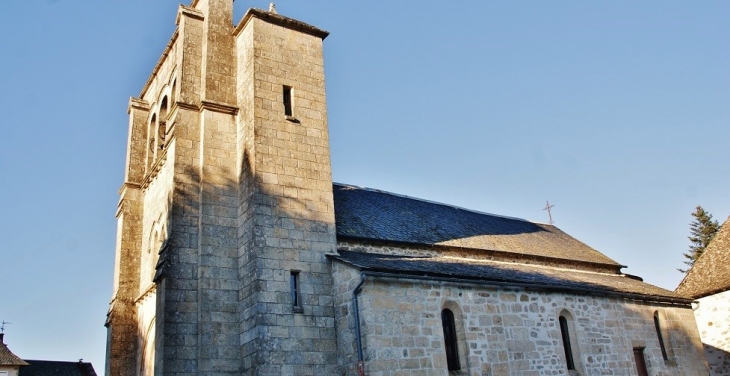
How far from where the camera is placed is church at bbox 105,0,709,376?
13289mm

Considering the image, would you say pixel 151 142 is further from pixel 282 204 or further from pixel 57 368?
pixel 57 368

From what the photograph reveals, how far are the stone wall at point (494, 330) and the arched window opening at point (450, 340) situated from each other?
16 centimetres

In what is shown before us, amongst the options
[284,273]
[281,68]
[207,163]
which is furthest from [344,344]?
[281,68]

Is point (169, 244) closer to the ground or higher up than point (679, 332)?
higher up

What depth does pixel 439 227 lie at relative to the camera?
19.9 m

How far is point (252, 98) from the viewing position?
15.4 m

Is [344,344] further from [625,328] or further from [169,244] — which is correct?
[625,328]

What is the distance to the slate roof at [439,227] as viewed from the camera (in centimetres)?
1744

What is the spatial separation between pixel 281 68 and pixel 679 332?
15164 millimetres

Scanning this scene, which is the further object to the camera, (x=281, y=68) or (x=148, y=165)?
(x=148, y=165)

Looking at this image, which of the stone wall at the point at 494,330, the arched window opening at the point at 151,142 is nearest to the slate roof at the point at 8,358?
the arched window opening at the point at 151,142

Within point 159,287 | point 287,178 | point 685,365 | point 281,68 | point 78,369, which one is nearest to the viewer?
point 159,287

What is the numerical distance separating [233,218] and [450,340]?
600 cm

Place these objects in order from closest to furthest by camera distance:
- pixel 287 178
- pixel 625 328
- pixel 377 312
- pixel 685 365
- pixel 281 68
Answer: pixel 377 312 < pixel 287 178 < pixel 281 68 < pixel 625 328 < pixel 685 365
